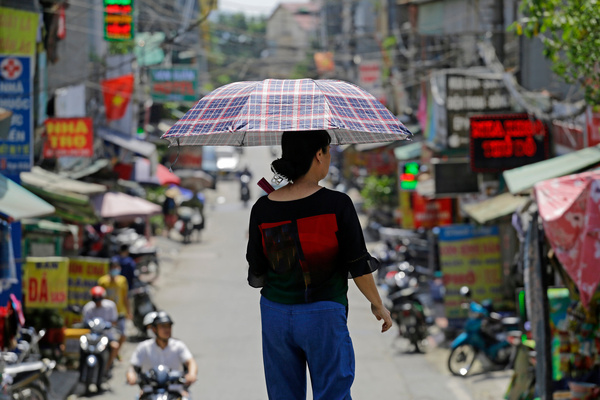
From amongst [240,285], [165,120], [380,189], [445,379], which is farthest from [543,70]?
[165,120]

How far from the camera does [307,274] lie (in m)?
4.12

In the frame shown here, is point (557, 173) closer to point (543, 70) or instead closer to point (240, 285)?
point (543, 70)

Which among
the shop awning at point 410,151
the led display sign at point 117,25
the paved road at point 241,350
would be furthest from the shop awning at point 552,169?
the shop awning at point 410,151

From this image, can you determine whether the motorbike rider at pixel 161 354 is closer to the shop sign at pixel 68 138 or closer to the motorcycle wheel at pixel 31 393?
the motorcycle wheel at pixel 31 393

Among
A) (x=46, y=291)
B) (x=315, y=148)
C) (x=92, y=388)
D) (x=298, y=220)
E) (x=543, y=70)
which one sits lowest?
(x=92, y=388)

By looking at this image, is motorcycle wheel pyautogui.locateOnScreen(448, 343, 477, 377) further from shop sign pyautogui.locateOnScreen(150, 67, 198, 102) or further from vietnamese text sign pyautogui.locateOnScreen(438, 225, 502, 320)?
shop sign pyautogui.locateOnScreen(150, 67, 198, 102)

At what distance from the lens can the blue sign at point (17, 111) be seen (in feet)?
44.7

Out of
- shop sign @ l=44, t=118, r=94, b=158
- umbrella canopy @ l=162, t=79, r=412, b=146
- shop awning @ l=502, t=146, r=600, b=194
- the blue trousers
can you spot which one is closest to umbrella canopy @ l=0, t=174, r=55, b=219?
shop awning @ l=502, t=146, r=600, b=194

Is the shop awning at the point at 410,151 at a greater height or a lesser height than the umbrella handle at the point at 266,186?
greater

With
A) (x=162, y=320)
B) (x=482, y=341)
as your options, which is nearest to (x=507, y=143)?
(x=482, y=341)

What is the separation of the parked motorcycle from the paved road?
22cm

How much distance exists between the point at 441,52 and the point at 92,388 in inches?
811

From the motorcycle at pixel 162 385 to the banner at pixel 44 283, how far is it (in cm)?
523

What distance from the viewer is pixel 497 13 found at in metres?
24.4
